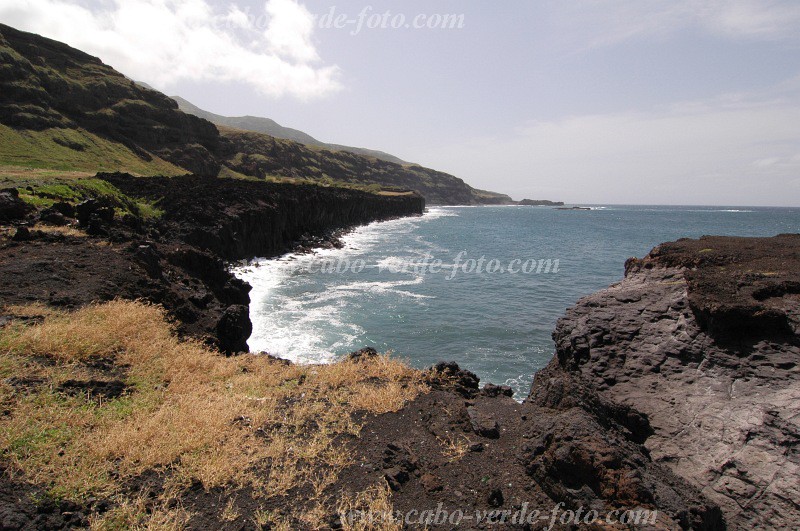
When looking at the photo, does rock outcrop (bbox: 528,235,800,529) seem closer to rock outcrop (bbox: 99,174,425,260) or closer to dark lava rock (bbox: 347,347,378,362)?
dark lava rock (bbox: 347,347,378,362)

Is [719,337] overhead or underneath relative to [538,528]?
overhead

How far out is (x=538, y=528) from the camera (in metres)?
5.09

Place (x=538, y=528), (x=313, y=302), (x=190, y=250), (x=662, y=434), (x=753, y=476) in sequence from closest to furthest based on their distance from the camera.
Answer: (x=538, y=528)
(x=753, y=476)
(x=662, y=434)
(x=190, y=250)
(x=313, y=302)

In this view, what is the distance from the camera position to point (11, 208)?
1616cm

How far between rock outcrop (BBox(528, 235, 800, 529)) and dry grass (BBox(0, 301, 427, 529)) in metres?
4.68

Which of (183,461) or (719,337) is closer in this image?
(183,461)

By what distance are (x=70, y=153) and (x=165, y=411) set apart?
234 ft

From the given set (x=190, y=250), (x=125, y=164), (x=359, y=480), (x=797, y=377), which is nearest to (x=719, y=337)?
(x=797, y=377)

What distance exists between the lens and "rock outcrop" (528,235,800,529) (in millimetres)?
6555

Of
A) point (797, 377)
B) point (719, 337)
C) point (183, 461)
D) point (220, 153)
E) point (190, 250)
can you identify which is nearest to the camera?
point (183, 461)

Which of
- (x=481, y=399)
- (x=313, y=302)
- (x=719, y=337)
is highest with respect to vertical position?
(x=719, y=337)

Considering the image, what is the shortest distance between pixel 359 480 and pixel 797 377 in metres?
8.37

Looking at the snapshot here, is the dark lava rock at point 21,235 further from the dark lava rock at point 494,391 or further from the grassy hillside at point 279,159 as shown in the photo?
the grassy hillside at point 279,159

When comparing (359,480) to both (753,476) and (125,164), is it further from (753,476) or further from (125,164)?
(125,164)
